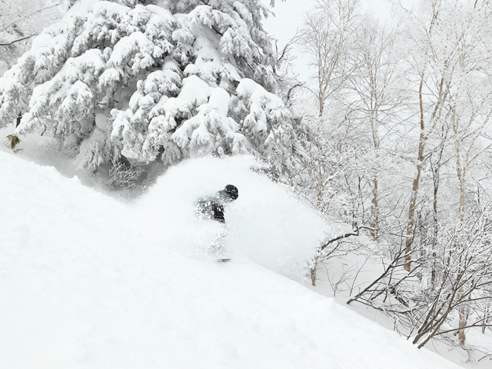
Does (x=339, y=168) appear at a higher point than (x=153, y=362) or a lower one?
higher

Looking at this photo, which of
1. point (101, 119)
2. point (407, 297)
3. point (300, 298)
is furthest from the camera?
point (101, 119)

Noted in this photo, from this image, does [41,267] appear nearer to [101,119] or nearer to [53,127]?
[101,119]

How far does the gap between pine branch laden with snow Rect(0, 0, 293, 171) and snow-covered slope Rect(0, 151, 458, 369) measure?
3120 millimetres

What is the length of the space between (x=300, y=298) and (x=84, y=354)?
9.20ft

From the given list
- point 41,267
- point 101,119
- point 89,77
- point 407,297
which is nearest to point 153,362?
point 41,267

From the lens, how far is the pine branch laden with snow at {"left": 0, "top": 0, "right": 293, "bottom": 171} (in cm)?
808

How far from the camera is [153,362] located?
1.66 meters

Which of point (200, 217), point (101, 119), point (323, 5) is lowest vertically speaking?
point (200, 217)

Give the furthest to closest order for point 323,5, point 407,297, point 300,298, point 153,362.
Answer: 1. point 323,5
2. point 407,297
3. point 300,298
4. point 153,362

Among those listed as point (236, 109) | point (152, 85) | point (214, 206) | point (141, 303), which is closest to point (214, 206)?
point (214, 206)

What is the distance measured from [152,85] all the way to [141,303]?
23.1 ft

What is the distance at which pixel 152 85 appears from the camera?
8.11 meters

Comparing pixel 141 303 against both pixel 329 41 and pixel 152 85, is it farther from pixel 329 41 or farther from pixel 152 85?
pixel 329 41

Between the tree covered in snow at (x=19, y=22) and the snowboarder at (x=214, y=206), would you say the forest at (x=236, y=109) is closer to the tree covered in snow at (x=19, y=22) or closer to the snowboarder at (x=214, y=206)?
the snowboarder at (x=214, y=206)
